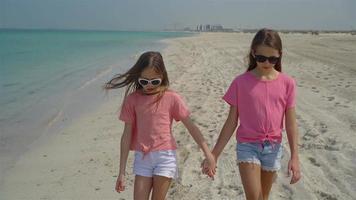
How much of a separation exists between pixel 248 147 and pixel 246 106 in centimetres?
30

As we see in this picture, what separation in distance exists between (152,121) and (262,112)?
2.60 ft

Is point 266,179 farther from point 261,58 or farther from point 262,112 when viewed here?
point 261,58

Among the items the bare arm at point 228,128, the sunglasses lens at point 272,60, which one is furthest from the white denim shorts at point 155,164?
the sunglasses lens at point 272,60

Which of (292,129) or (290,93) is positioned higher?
(290,93)

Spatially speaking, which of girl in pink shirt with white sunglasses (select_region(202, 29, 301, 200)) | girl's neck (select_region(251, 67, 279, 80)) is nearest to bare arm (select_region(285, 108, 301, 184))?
girl in pink shirt with white sunglasses (select_region(202, 29, 301, 200))

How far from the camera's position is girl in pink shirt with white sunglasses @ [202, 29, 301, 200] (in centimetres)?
305

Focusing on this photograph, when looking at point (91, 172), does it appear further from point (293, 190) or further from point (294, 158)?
point (294, 158)

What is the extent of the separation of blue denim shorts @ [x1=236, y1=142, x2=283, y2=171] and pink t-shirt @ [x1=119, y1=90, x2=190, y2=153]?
492 mm

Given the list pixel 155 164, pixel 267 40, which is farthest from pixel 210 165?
pixel 267 40

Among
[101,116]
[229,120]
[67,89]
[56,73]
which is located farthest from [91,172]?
[56,73]

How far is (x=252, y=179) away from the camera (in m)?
3.04

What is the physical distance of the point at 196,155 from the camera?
5828mm

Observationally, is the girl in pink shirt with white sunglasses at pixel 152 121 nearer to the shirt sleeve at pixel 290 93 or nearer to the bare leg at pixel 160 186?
the bare leg at pixel 160 186

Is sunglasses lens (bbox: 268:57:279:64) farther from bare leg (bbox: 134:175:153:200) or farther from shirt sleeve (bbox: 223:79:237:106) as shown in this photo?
Result: bare leg (bbox: 134:175:153:200)
